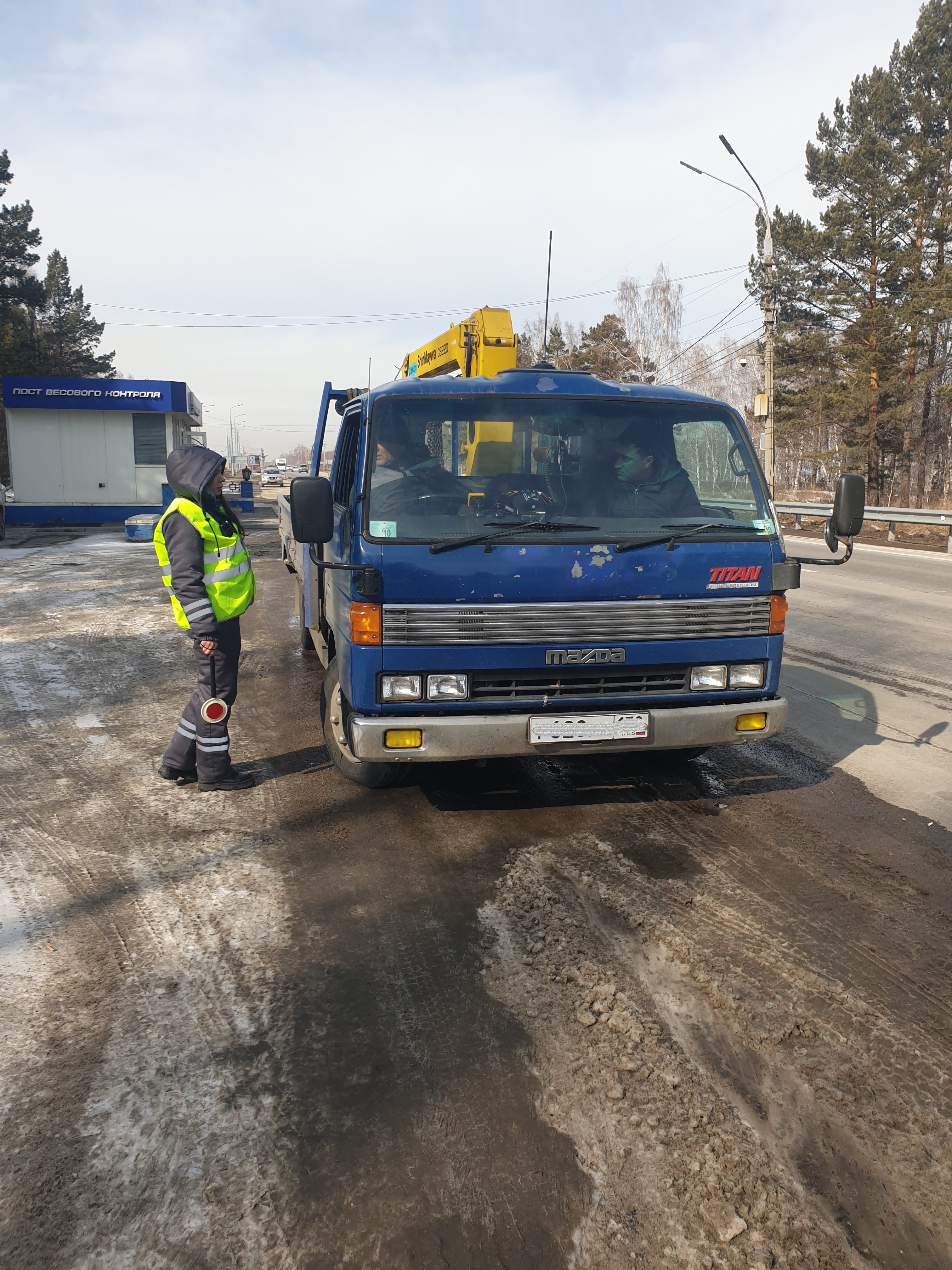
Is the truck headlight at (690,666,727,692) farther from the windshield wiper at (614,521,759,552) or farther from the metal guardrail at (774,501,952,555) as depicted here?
the metal guardrail at (774,501,952,555)

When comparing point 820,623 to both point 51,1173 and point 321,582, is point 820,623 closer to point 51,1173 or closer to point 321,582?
point 321,582

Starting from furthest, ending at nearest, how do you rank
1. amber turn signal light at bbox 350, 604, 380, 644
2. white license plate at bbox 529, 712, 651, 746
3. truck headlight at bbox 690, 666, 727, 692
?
truck headlight at bbox 690, 666, 727, 692
white license plate at bbox 529, 712, 651, 746
amber turn signal light at bbox 350, 604, 380, 644

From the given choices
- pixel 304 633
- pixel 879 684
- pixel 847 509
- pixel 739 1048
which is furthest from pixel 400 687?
pixel 879 684

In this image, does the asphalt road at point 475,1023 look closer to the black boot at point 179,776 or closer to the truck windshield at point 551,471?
the black boot at point 179,776

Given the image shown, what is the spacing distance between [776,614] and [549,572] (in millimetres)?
1223

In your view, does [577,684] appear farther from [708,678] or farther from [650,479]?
[650,479]

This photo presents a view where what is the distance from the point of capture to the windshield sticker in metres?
4.29

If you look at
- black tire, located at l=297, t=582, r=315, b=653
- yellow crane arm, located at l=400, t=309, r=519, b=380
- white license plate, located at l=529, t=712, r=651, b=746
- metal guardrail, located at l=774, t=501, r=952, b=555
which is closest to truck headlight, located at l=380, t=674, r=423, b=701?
white license plate, located at l=529, t=712, r=651, b=746

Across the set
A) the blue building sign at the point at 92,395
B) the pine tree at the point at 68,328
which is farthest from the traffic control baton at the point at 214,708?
the pine tree at the point at 68,328

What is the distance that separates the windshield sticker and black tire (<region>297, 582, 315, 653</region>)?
3866 mm

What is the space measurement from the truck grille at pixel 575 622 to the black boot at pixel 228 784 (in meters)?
1.65

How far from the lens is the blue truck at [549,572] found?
13.3ft

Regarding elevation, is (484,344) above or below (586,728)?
above

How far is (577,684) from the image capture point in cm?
424
